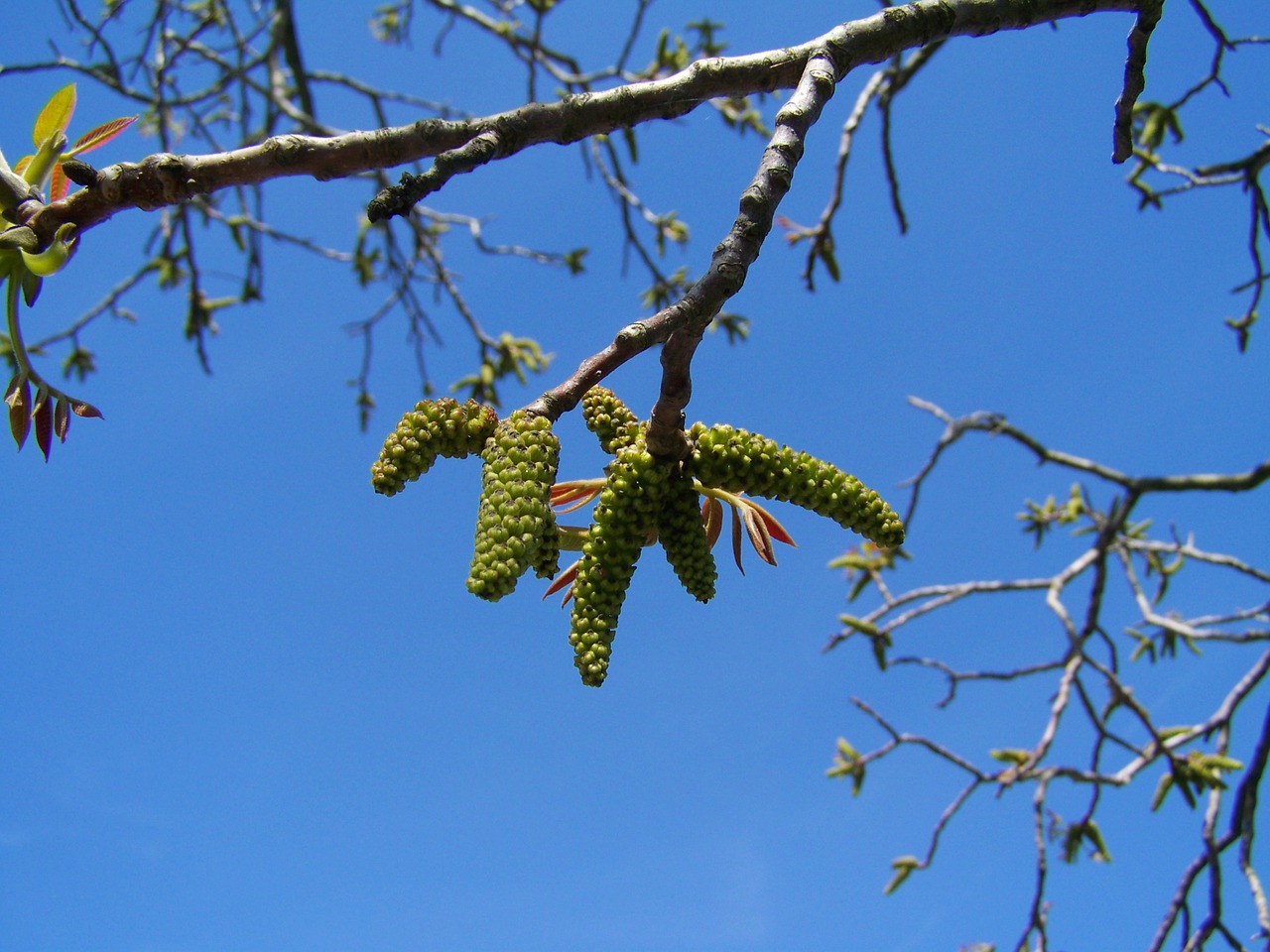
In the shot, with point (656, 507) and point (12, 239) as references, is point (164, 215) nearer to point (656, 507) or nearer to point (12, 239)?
point (12, 239)

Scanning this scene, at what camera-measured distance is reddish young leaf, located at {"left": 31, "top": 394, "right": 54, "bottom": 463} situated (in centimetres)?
156

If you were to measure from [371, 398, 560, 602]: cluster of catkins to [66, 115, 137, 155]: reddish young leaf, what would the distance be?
75 cm

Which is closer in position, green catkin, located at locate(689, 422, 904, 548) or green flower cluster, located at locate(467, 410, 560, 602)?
green flower cluster, located at locate(467, 410, 560, 602)

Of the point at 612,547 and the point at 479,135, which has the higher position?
the point at 479,135

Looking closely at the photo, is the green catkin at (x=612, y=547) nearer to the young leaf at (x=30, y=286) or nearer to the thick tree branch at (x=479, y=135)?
the thick tree branch at (x=479, y=135)

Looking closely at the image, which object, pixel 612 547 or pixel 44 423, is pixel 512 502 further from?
pixel 44 423

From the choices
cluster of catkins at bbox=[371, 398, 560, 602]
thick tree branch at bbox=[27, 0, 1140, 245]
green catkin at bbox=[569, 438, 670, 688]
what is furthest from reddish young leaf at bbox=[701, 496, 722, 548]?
thick tree branch at bbox=[27, 0, 1140, 245]

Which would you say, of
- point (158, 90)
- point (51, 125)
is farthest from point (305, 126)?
point (51, 125)

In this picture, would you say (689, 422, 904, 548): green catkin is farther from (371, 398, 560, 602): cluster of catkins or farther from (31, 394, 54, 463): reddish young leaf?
(31, 394, 54, 463): reddish young leaf

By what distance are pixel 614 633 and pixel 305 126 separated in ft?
13.6

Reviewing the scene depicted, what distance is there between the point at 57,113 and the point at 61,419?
0.53 metres

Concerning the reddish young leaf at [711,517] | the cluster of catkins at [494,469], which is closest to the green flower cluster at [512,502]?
the cluster of catkins at [494,469]

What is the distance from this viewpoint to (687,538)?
165 cm

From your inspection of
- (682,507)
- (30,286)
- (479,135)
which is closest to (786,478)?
(682,507)
